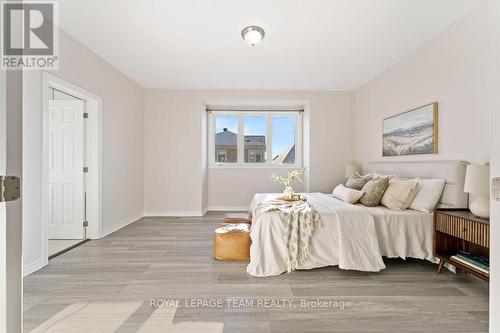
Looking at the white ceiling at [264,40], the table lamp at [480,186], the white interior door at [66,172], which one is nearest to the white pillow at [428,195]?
the table lamp at [480,186]

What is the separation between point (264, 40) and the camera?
296cm

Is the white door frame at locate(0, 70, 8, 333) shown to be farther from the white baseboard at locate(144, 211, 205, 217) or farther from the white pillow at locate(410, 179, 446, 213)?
the white baseboard at locate(144, 211, 205, 217)

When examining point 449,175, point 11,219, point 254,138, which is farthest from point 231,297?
point 254,138

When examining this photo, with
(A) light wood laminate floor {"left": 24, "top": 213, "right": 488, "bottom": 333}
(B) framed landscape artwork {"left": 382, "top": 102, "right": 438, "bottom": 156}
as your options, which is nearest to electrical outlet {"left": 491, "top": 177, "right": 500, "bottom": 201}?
(A) light wood laminate floor {"left": 24, "top": 213, "right": 488, "bottom": 333}

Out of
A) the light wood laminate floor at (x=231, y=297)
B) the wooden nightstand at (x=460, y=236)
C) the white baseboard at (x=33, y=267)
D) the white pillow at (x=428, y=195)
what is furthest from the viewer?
the white pillow at (x=428, y=195)

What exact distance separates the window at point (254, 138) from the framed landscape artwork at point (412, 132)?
2207 mm

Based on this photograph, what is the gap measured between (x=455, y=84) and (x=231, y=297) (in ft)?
10.6

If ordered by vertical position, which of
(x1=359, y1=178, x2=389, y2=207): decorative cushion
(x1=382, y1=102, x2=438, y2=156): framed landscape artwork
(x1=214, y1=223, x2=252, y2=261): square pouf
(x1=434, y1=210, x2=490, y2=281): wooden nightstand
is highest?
(x1=382, y1=102, x2=438, y2=156): framed landscape artwork

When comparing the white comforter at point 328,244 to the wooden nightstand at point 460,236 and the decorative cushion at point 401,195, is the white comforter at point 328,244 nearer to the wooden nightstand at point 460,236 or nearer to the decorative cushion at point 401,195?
the decorative cushion at point 401,195

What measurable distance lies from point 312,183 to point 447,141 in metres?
2.55

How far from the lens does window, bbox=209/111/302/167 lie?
18.6 feet

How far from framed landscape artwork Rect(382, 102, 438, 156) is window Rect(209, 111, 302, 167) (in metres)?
2.21

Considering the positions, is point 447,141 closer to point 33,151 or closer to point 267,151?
point 267,151

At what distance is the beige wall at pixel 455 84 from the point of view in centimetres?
228
